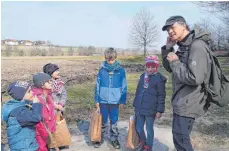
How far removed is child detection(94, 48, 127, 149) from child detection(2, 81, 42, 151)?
1735 millimetres

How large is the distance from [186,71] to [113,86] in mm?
2051

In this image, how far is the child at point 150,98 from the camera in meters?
4.75

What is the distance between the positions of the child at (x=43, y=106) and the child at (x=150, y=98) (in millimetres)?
1324

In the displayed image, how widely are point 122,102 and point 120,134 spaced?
37.9 inches

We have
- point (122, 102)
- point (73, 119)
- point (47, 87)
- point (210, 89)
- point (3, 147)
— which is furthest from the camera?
point (73, 119)

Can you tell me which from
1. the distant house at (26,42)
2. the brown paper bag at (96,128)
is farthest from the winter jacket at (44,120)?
the distant house at (26,42)

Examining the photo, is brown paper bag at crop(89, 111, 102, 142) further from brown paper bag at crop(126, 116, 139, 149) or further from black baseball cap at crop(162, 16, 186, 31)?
Answer: black baseball cap at crop(162, 16, 186, 31)

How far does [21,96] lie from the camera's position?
142 inches

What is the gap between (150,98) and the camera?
15.7 ft

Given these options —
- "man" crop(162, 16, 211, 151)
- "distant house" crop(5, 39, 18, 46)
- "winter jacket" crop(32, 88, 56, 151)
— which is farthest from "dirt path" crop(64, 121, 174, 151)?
"distant house" crop(5, 39, 18, 46)

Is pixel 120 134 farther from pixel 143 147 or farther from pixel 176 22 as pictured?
pixel 176 22

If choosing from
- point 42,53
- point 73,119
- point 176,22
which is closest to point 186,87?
point 176,22

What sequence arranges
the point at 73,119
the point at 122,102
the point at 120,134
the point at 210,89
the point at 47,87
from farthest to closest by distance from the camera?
the point at 73,119
the point at 120,134
the point at 122,102
the point at 47,87
the point at 210,89

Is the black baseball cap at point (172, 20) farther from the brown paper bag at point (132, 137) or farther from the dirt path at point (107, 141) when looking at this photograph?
the dirt path at point (107, 141)
